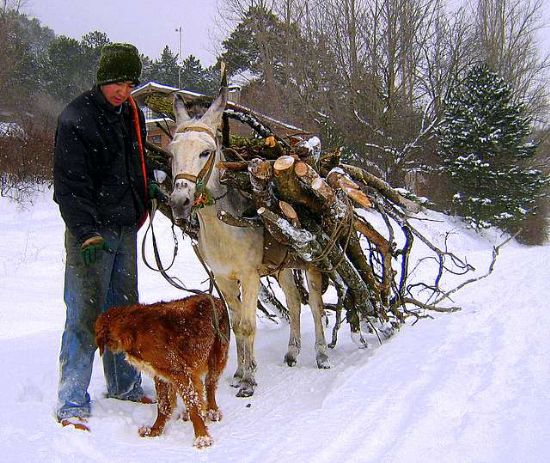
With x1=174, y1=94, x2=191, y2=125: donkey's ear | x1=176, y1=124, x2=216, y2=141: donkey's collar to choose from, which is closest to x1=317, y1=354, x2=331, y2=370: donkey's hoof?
x1=176, y1=124, x2=216, y2=141: donkey's collar

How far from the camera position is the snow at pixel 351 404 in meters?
2.84

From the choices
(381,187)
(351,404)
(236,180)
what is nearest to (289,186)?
(236,180)

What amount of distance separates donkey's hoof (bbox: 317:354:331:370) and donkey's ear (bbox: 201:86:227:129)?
8.64ft

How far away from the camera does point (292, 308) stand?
5859mm

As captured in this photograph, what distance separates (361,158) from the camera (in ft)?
81.7

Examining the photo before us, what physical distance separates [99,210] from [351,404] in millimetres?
2288

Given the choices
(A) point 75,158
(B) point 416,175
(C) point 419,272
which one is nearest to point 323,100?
(B) point 416,175

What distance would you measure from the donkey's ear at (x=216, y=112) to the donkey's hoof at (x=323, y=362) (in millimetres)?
2634

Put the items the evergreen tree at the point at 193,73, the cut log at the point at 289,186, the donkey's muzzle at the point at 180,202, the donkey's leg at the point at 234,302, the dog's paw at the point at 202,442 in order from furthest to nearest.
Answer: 1. the evergreen tree at the point at 193,73
2. the donkey's leg at the point at 234,302
3. the cut log at the point at 289,186
4. the donkey's muzzle at the point at 180,202
5. the dog's paw at the point at 202,442

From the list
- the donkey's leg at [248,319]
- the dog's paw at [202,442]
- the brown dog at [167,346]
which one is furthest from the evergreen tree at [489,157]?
the dog's paw at [202,442]

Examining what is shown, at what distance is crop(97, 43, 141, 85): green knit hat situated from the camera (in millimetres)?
3682

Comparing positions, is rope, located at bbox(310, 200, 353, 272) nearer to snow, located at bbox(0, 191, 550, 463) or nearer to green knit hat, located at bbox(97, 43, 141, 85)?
snow, located at bbox(0, 191, 550, 463)

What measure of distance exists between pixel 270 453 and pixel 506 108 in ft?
86.0

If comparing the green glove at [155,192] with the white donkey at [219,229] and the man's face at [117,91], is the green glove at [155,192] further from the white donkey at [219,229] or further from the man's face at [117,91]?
the man's face at [117,91]
